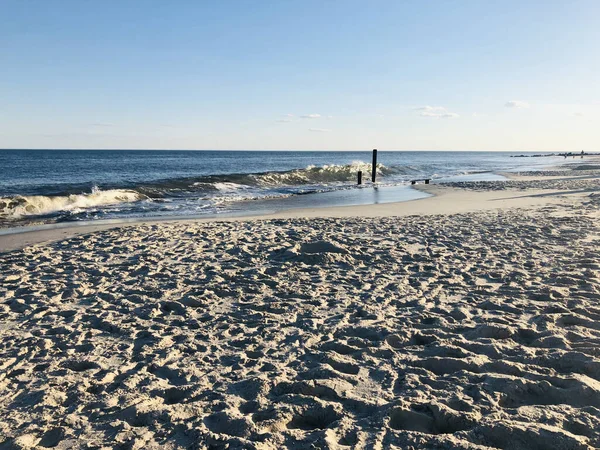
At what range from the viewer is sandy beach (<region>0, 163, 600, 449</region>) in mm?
3119

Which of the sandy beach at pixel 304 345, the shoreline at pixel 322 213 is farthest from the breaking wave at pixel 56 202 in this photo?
the sandy beach at pixel 304 345

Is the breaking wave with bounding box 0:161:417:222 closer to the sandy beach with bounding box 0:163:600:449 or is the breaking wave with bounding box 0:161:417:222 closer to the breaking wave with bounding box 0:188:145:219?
the breaking wave with bounding box 0:188:145:219

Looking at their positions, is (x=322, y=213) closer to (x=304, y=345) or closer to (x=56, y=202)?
(x=304, y=345)

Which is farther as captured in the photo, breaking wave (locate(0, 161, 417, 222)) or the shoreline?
breaking wave (locate(0, 161, 417, 222))

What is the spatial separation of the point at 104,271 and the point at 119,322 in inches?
97.9

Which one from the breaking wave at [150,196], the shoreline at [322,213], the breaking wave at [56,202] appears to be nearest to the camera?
the shoreline at [322,213]

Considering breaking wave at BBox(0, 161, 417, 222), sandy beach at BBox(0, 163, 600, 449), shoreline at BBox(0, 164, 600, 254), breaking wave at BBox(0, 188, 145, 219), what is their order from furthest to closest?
1. breaking wave at BBox(0, 161, 417, 222)
2. breaking wave at BBox(0, 188, 145, 219)
3. shoreline at BBox(0, 164, 600, 254)
4. sandy beach at BBox(0, 163, 600, 449)

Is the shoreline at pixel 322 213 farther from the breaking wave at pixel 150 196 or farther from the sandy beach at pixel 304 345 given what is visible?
the breaking wave at pixel 150 196

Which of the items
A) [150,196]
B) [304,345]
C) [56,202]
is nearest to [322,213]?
[304,345]

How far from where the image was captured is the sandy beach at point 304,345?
123 inches

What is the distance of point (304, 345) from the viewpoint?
452 centimetres

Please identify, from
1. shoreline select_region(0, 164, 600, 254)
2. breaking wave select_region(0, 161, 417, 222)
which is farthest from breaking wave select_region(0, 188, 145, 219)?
shoreline select_region(0, 164, 600, 254)

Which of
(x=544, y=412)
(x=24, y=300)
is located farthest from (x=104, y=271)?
(x=544, y=412)

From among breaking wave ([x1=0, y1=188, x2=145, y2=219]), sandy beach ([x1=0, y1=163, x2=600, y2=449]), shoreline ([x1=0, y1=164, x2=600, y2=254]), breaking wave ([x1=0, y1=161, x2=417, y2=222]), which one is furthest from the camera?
breaking wave ([x1=0, y1=161, x2=417, y2=222])
